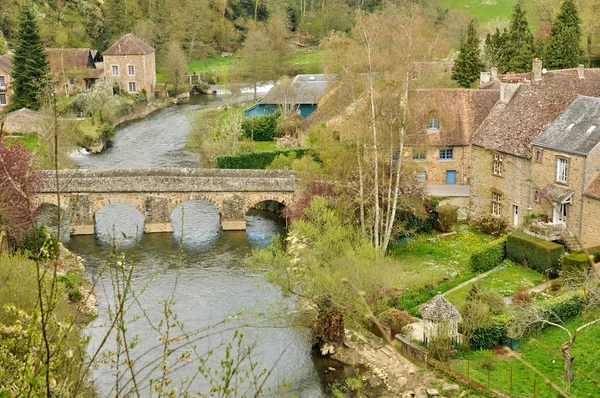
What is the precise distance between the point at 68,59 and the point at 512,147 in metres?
46.9

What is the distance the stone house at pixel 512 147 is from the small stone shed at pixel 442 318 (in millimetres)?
9836

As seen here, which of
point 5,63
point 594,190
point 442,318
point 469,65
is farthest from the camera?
point 5,63

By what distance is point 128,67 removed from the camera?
68938 mm

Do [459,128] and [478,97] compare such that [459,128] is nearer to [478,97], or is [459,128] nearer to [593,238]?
[478,97]

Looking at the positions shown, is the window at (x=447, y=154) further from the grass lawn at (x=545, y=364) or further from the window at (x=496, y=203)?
the grass lawn at (x=545, y=364)

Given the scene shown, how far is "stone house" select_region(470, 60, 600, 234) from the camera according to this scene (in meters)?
33.5

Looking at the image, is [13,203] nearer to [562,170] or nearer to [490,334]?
[490,334]

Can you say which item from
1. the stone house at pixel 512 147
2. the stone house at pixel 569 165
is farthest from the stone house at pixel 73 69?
the stone house at pixel 569 165

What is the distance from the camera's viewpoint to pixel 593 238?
30344mm

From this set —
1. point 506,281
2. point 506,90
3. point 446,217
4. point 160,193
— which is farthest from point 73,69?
point 506,281

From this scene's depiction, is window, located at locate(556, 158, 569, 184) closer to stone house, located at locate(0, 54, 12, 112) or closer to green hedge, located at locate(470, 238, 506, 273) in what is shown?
green hedge, located at locate(470, 238, 506, 273)

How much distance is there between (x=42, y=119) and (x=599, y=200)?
1390 inches

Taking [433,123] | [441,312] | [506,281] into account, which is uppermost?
[433,123]

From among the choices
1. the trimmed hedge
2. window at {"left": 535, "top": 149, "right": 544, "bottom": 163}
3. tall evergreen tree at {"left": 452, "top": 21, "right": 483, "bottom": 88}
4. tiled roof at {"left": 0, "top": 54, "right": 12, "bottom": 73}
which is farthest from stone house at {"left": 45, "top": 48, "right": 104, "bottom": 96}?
the trimmed hedge
